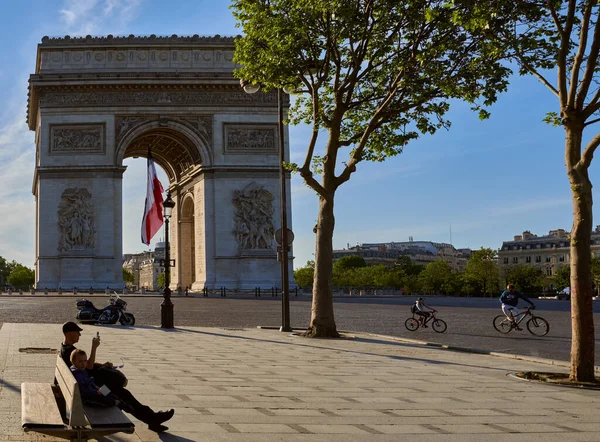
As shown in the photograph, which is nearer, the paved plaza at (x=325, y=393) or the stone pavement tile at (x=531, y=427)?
the paved plaza at (x=325, y=393)

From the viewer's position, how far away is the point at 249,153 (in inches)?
1811

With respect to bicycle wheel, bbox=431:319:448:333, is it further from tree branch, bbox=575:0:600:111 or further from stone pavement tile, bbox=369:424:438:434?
stone pavement tile, bbox=369:424:438:434

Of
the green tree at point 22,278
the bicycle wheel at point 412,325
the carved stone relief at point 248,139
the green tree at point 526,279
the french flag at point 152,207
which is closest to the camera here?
the bicycle wheel at point 412,325

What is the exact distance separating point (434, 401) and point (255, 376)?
2.67 m

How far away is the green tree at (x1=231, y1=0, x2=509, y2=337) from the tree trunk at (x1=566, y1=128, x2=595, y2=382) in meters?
4.87

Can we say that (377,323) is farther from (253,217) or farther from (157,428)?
(253,217)

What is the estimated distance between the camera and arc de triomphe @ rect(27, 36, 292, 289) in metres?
44.2

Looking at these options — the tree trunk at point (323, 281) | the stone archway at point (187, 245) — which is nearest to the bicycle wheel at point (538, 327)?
the tree trunk at point (323, 281)

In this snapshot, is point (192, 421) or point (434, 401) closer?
point (192, 421)

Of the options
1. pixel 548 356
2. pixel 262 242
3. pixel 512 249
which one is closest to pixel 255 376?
pixel 548 356

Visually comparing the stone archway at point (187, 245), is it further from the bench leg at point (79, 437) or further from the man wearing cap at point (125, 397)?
the bench leg at point (79, 437)

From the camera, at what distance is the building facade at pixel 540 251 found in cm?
12875

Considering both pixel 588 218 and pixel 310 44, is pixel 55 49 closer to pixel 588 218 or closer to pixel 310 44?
pixel 310 44

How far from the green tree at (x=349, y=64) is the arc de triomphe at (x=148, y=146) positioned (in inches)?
1052
